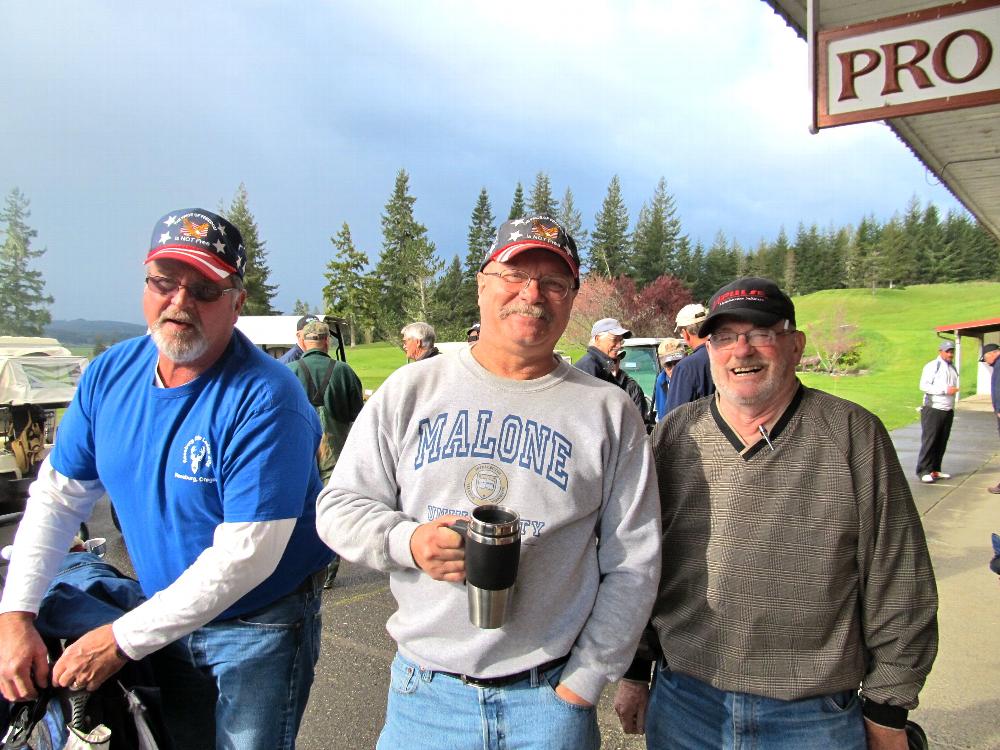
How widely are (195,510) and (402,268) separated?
199ft

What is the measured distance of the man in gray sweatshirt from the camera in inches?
61.9

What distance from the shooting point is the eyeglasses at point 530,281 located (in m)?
1.72

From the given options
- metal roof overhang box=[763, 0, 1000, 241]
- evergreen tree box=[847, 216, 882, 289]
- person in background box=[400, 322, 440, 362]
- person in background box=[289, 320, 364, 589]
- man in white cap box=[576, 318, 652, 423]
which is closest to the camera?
metal roof overhang box=[763, 0, 1000, 241]

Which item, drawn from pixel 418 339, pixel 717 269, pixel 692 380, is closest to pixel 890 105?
pixel 692 380

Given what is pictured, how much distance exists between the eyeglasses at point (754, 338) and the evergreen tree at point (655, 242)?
71271 millimetres

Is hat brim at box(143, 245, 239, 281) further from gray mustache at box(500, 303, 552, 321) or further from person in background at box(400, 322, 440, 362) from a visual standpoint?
person in background at box(400, 322, 440, 362)

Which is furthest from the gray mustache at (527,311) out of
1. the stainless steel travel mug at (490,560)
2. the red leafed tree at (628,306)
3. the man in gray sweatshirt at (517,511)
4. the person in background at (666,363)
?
the red leafed tree at (628,306)

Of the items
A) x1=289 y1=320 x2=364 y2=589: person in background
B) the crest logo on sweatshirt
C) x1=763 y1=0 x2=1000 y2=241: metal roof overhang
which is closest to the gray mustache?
the crest logo on sweatshirt

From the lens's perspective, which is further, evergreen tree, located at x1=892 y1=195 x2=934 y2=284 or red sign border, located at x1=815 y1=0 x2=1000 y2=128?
evergreen tree, located at x1=892 y1=195 x2=934 y2=284

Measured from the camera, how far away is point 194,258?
1827 mm

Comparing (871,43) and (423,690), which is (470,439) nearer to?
(423,690)

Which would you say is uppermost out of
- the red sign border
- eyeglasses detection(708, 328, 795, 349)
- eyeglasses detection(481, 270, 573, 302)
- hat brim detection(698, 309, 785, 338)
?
the red sign border

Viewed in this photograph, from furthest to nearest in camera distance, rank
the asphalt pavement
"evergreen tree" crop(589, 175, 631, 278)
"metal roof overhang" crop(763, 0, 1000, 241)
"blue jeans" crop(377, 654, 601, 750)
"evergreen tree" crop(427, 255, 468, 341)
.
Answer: "evergreen tree" crop(589, 175, 631, 278), "evergreen tree" crop(427, 255, 468, 341), "metal roof overhang" crop(763, 0, 1000, 241), the asphalt pavement, "blue jeans" crop(377, 654, 601, 750)

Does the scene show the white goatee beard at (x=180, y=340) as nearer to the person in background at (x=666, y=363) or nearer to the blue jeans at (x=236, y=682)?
the blue jeans at (x=236, y=682)
